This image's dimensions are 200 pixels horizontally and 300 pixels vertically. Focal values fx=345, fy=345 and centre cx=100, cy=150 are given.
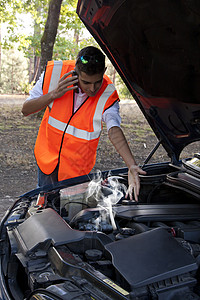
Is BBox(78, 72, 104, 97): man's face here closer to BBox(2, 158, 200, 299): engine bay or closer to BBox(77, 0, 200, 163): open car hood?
BBox(77, 0, 200, 163): open car hood

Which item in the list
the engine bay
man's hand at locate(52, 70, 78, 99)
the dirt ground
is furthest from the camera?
the dirt ground

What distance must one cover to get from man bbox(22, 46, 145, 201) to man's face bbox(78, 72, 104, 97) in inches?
0.4

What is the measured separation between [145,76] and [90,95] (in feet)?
1.66

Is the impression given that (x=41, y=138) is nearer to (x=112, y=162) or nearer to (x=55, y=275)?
(x=55, y=275)

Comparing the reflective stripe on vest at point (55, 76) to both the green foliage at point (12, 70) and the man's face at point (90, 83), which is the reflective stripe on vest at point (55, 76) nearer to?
the man's face at point (90, 83)

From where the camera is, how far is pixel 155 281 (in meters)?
1.56

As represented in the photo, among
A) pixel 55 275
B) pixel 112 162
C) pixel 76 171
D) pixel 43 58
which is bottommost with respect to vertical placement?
pixel 112 162

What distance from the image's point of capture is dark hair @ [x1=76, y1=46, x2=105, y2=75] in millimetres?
2535

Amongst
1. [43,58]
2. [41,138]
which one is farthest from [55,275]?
[43,58]

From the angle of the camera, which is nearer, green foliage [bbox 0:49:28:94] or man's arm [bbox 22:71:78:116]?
man's arm [bbox 22:71:78:116]

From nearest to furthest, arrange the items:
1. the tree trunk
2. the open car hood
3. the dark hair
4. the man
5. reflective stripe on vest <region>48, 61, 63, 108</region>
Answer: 1. the open car hood
2. the dark hair
3. the man
4. reflective stripe on vest <region>48, 61, 63, 108</region>
5. the tree trunk

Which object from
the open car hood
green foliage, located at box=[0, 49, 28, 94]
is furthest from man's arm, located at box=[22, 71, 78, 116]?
green foliage, located at box=[0, 49, 28, 94]

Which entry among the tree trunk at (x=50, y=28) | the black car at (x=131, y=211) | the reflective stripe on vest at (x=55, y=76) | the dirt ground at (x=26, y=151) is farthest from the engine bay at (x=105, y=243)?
the tree trunk at (x=50, y=28)

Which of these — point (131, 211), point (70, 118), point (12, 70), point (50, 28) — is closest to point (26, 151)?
point (50, 28)
